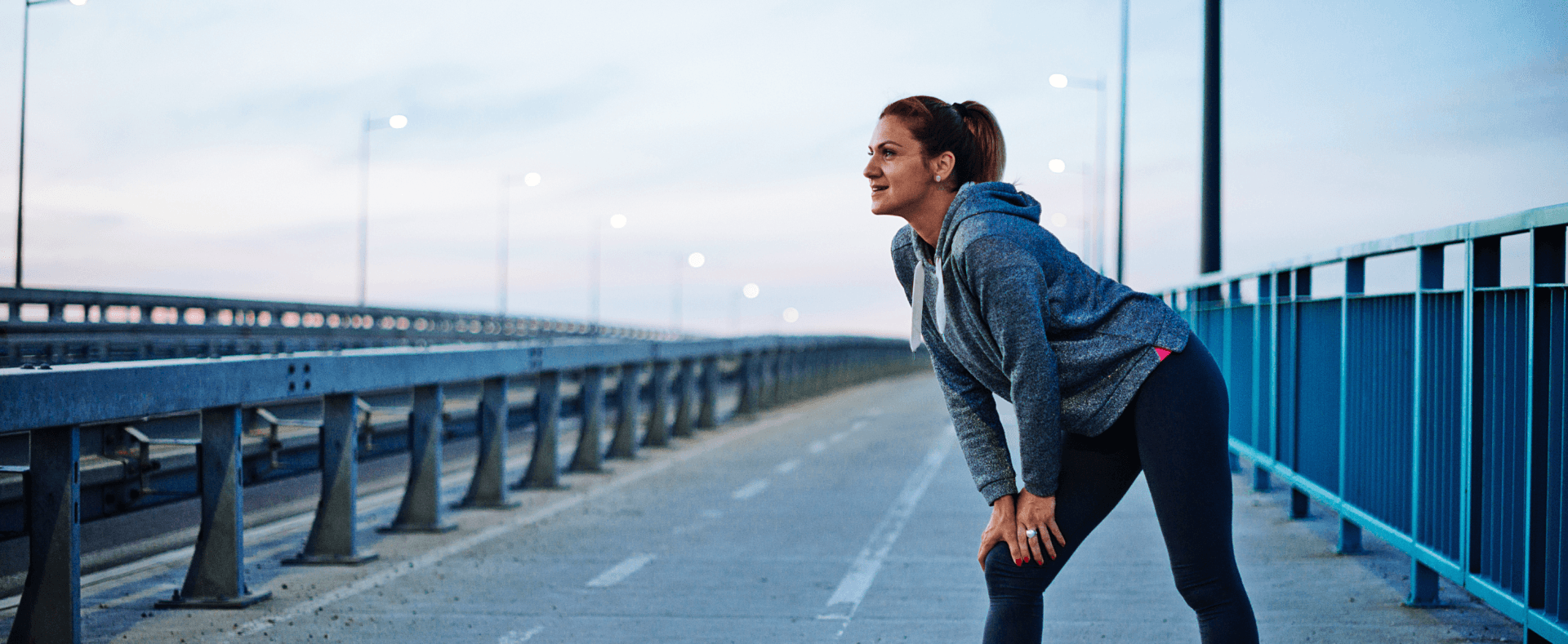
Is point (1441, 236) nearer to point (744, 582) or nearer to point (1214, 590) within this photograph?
point (1214, 590)

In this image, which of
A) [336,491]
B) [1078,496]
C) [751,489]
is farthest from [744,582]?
[751,489]

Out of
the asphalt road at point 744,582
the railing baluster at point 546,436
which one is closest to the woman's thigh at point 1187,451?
the asphalt road at point 744,582

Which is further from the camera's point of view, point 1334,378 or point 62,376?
point 1334,378

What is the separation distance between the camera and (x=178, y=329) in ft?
95.8

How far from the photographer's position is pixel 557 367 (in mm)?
12016

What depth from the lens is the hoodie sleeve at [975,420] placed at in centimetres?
330

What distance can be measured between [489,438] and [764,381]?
49.6 ft

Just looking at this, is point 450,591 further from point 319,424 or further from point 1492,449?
point 1492,449

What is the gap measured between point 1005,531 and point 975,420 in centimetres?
28

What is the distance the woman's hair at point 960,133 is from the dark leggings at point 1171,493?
0.62 meters

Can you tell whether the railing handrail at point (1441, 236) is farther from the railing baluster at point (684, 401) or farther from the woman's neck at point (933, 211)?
the railing baluster at point (684, 401)

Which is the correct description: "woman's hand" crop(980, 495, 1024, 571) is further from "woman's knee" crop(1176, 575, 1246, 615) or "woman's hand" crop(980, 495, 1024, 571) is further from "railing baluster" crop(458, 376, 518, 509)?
"railing baluster" crop(458, 376, 518, 509)

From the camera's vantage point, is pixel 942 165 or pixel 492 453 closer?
pixel 942 165

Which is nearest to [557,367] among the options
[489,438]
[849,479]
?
[489,438]
